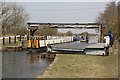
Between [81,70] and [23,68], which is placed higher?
[81,70]

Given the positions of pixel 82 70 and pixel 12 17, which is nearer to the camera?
pixel 82 70

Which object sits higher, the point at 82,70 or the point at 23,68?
the point at 82,70

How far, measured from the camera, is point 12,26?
33.6 meters

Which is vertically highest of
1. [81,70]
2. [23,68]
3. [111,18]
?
[111,18]

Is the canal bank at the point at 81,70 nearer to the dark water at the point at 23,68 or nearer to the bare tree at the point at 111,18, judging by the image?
the dark water at the point at 23,68

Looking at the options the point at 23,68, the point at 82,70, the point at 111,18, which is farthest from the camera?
the point at 111,18

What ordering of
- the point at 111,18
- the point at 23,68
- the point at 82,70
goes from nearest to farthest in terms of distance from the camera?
the point at 82,70 → the point at 23,68 → the point at 111,18

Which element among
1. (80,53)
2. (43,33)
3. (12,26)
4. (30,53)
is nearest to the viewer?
(80,53)

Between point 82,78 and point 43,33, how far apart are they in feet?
147

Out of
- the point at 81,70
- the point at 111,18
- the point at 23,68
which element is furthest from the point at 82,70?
the point at 111,18

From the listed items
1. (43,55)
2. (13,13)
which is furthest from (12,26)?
(43,55)

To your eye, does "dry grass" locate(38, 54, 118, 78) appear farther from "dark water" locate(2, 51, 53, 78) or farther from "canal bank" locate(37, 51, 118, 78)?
"dark water" locate(2, 51, 53, 78)

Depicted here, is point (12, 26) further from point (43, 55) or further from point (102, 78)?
point (102, 78)

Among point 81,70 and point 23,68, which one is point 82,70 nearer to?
point 81,70
